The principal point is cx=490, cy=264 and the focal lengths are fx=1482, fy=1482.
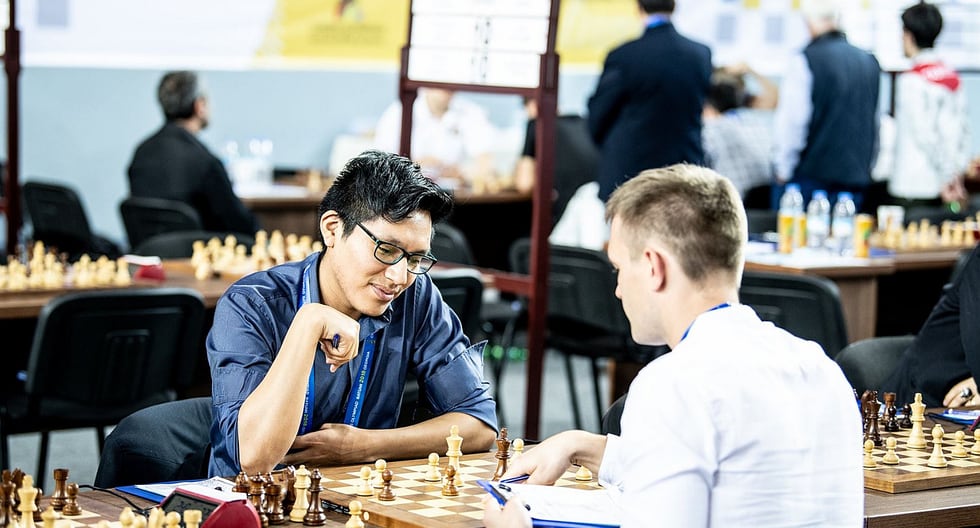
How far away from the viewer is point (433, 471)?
234 centimetres

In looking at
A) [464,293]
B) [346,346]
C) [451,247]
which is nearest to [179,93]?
[451,247]

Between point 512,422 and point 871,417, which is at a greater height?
point 871,417

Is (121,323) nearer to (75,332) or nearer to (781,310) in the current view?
(75,332)

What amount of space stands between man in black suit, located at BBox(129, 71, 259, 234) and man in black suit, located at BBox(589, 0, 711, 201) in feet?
5.19

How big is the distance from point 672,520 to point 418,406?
122 cm

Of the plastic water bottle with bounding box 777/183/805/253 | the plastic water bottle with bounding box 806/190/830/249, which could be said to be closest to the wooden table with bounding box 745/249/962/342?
the plastic water bottle with bounding box 777/183/805/253

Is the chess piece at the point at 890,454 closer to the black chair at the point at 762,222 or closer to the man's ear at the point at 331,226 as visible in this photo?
the man's ear at the point at 331,226

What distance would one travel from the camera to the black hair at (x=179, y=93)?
20.9ft

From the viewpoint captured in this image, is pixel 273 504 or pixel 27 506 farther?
pixel 273 504

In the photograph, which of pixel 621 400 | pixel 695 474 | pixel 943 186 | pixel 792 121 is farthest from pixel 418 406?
pixel 943 186

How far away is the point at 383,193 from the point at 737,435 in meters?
1.01

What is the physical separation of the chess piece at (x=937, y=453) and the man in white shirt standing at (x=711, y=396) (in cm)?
55

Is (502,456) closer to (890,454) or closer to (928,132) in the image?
(890,454)

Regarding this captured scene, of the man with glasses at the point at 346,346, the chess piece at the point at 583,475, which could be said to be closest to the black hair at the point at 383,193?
the man with glasses at the point at 346,346
